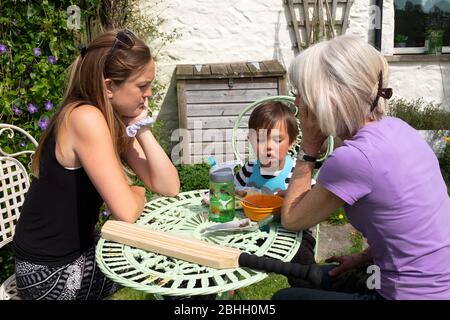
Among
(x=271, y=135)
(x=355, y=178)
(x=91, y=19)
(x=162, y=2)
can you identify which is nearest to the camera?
(x=355, y=178)

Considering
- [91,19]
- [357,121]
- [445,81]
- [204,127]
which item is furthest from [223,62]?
[357,121]

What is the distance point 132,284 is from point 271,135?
4.30 ft

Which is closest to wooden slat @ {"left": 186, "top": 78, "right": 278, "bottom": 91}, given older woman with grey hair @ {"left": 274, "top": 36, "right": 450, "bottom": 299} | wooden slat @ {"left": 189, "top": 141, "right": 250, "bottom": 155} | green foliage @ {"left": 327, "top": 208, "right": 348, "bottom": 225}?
wooden slat @ {"left": 189, "top": 141, "right": 250, "bottom": 155}

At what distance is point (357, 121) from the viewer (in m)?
1.60

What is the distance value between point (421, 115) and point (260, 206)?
3.79 meters

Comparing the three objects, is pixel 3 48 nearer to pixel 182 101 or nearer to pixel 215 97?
pixel 182 101

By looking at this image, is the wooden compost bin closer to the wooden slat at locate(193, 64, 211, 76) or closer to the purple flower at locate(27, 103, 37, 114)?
the wooden slat at locate(193, 64, 211, 76)

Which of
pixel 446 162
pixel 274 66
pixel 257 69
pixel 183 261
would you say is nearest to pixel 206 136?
pixel 257 69

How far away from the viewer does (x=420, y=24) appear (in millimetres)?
5867

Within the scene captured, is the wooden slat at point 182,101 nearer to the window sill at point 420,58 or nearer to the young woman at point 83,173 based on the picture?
the window sill at point 420,58

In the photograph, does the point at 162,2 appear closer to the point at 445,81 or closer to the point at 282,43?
the point at 282,43

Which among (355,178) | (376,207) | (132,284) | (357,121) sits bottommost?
(132,284)

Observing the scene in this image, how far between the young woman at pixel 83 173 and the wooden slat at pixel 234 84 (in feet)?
9.03
